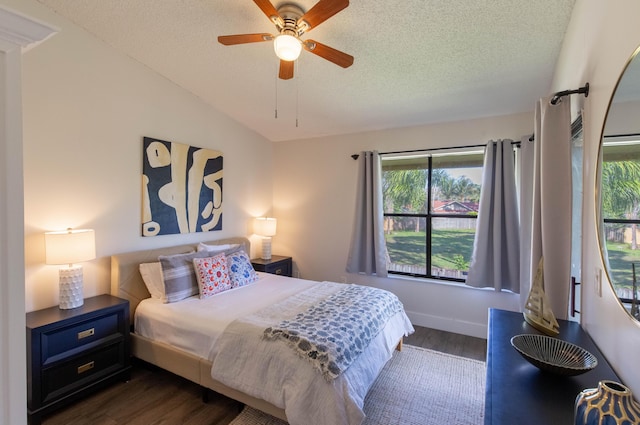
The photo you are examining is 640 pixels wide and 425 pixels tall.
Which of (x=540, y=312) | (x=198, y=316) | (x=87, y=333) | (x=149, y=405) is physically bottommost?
(x=149, y=405)

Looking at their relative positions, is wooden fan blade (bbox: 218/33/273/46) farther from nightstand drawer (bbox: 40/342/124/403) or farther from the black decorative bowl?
nightstand drawer (bbox: 40/342/124/403)

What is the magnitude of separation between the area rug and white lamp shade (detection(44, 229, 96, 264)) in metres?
1.70

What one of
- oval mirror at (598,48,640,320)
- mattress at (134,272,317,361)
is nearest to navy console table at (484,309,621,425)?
oval mirror at (598,48,640,320)

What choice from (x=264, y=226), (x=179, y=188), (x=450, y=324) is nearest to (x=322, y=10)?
(x=179, y=188)

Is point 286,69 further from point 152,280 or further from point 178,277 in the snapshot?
point 152,280

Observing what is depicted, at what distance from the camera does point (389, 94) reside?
3.08m

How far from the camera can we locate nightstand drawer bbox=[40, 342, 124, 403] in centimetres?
210

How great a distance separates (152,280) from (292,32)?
242cm

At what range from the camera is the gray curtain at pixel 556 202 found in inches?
68.6

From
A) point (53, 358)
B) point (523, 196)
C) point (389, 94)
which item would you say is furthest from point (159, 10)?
point (523, 196)

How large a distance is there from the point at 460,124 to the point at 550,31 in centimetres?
142

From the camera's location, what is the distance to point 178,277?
→ 2822mm

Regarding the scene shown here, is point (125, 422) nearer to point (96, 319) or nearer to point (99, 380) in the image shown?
point (99, 380)

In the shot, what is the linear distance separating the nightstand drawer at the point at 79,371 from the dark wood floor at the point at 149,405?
0.51 feet
